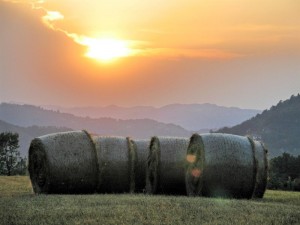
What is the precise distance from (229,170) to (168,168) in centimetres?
337

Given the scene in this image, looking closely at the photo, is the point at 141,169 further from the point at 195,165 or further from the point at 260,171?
the point at 260,171

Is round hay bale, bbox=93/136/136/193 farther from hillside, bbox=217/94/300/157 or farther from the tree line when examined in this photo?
hillside, bbox=217/94/300/157

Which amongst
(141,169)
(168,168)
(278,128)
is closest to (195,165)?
(168,168)

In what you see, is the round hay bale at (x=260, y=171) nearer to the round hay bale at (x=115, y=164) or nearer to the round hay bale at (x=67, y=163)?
the round hay bale at (x=115, y=164)

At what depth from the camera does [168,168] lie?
24.4m

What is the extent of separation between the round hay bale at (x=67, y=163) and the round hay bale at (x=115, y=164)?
1.40ft

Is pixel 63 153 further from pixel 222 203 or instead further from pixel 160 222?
pixel 160 222

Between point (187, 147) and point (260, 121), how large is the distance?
173041 mm

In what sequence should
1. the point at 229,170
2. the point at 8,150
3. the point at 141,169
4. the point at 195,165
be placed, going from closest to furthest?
the point at 229,170
the point at 195,165
the point at 141,169
the point at 8,150

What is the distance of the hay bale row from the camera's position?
21.9 metres

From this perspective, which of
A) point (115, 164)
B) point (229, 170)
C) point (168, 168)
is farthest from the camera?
point (168, 168)

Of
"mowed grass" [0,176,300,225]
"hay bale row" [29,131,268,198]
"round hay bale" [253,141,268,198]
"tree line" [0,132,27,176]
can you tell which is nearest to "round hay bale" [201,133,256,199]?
"hay bale row" [29,131,268,198]

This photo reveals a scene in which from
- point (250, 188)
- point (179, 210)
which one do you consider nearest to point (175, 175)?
point (250, 188)

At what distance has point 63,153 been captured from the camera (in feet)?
75.9
